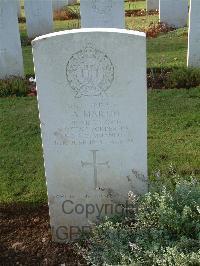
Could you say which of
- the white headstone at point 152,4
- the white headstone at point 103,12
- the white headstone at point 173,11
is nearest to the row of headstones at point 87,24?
the white headstone at point 103,12

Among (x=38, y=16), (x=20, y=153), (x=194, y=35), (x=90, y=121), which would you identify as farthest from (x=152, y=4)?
(x=90, y=121)

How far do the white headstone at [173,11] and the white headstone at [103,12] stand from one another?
4.49 meters

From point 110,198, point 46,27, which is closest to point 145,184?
point 110,198

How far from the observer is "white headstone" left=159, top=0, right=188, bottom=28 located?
43.8 feet

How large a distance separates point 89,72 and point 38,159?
2332 millimetres

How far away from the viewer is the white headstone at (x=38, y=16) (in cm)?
1253

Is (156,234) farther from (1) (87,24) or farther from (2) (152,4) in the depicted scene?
(2) (152,4)

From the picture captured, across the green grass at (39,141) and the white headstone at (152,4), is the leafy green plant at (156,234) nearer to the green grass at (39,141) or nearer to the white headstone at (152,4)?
the green grass at (39,141)

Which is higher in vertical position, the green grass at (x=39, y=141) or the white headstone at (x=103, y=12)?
the white headstone at (x=103, y=12)

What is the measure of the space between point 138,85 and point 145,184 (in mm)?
891

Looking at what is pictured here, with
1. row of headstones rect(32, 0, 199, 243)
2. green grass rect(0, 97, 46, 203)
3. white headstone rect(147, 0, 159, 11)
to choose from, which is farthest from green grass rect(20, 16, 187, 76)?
row of headstones rect(32, 0, 199, 243)

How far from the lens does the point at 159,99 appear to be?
282 inches

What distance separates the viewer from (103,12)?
9188mm

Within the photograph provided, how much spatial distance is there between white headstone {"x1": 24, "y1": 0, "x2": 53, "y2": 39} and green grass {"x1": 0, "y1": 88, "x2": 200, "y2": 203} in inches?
228
